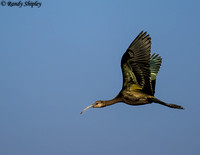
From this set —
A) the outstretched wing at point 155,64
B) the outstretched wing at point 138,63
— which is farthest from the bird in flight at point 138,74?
the outstretched wing at point 155,64

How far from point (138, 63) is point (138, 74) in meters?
0.41

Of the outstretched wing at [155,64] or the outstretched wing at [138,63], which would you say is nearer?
the outstretched wing at [138,63]

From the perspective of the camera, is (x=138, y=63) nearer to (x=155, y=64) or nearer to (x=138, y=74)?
(x=138, y=74)

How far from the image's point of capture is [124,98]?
1342 centimetres

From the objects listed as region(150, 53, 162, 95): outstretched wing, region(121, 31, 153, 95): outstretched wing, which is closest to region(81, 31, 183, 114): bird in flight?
region(121, 31, 153, 95): outstretched wing

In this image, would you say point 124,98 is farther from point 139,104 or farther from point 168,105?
point 168,105

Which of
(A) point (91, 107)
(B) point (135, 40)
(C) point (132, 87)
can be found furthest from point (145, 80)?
(A) point (91, 107)

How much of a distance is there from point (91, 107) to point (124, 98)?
5.34 feet

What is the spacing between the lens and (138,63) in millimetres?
13016

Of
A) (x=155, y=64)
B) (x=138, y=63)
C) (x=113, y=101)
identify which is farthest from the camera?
(x=155, y=64)

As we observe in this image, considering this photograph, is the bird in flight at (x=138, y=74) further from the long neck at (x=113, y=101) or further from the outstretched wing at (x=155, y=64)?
the outstretched wing at (x=155, y=64)

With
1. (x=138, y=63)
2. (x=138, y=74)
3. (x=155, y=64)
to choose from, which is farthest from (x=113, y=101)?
(x=155, y=64)

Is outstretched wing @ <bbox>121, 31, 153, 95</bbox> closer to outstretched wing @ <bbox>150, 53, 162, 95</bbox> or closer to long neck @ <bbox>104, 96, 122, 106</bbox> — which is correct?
long neck @ <bbox>104, 96, 122, 106</bbox>

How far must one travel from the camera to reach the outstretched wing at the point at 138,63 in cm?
1289
